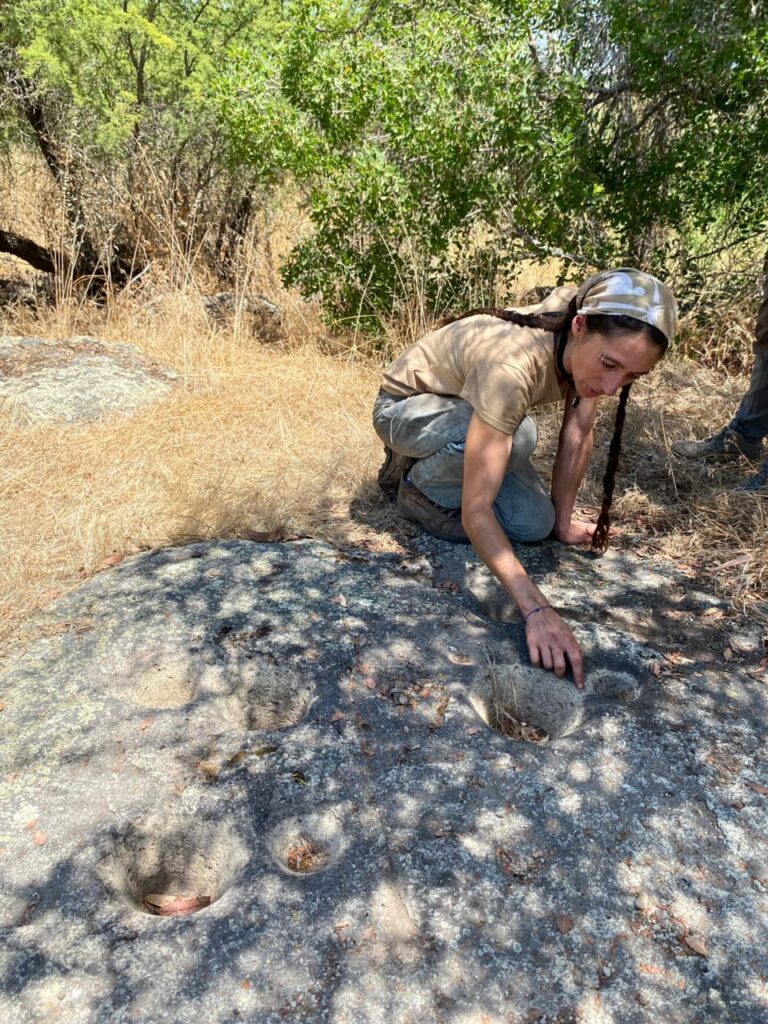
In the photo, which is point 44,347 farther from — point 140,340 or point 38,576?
point 38,576

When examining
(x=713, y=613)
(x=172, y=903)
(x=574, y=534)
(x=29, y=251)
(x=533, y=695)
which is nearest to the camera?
(x=172, y=903)

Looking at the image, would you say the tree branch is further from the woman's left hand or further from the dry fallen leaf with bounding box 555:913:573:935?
the dry fallen leaf with bounding box 555:913:573:935

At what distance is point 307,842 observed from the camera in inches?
73.0

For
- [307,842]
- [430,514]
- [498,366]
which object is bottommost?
[307,842]

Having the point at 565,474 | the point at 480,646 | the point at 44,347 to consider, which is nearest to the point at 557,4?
the point at 565,474

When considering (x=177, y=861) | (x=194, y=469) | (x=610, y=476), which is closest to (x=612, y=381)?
(x=610, y=476)

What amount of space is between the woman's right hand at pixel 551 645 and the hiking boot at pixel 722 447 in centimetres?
198

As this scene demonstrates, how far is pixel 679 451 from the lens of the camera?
394 cm

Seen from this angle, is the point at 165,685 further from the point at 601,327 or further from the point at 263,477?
the point at 601,327

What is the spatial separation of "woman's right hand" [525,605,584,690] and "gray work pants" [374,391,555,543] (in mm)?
750

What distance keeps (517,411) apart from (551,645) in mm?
729

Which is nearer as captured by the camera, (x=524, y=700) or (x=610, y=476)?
(x=524, y=700)

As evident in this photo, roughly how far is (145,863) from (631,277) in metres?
2.02

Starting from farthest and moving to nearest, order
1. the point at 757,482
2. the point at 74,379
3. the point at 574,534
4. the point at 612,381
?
the point at 74,379, the point at 757,482, the point at 574,534, the point at 612,381
